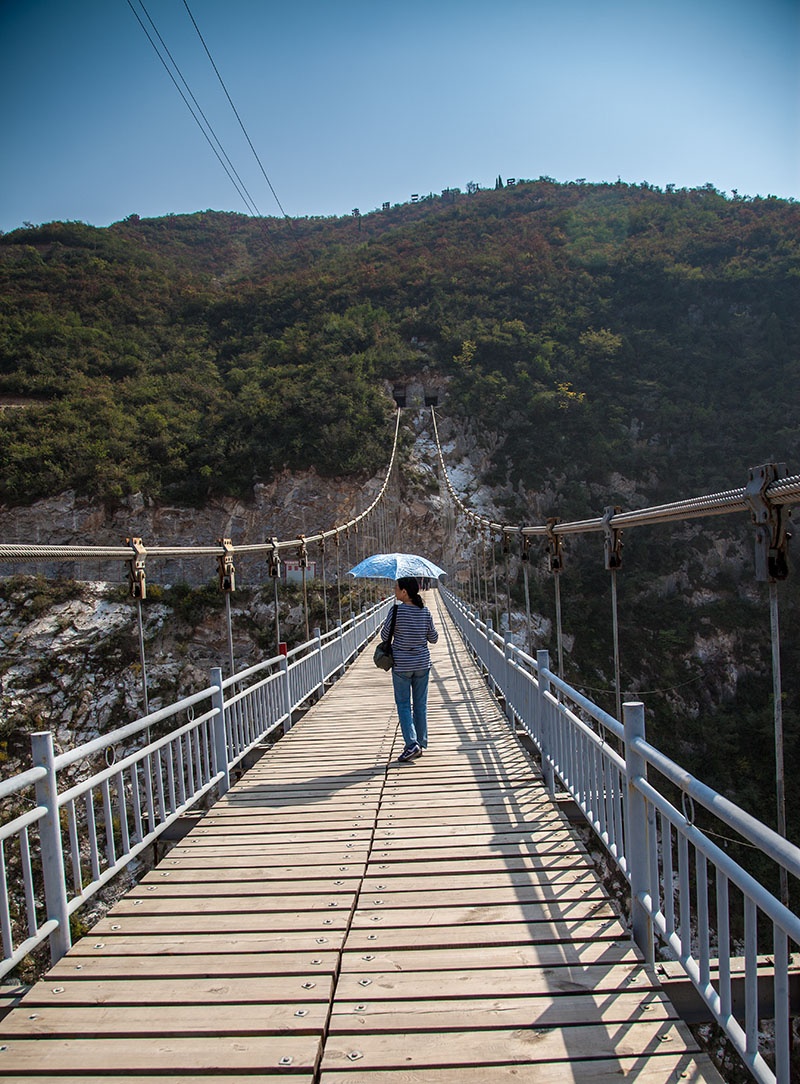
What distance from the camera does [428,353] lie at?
38.2 metres

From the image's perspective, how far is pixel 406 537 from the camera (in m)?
28.8

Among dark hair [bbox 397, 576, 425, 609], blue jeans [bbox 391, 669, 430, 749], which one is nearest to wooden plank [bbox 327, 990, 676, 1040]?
blue jeans [bbox 391, 669, 430, 749]

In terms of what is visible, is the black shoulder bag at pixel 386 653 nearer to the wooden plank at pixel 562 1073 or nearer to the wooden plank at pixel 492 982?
the wooden plank at pixel 492 982

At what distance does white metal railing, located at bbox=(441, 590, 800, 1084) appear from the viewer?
143 centimetres

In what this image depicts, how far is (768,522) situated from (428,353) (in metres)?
37.7

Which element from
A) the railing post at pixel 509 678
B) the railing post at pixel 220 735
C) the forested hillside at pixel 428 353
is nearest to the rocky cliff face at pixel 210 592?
the forested hillside at pixel 428 353

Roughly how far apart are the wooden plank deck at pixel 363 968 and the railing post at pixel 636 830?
4.4 inches

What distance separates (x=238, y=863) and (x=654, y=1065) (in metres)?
2.10

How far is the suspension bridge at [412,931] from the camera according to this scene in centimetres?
178

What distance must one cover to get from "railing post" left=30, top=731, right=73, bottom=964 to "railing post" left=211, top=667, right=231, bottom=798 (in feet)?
6.13

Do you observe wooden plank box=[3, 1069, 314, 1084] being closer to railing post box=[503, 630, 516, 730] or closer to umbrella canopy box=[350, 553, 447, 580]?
railing post box=[503, 630, 516, 730]

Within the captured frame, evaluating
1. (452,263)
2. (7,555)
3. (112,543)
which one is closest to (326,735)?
(7,555)

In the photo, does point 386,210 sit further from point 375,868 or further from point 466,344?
point 375,868

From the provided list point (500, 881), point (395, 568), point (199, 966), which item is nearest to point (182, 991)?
point (199, 966)
